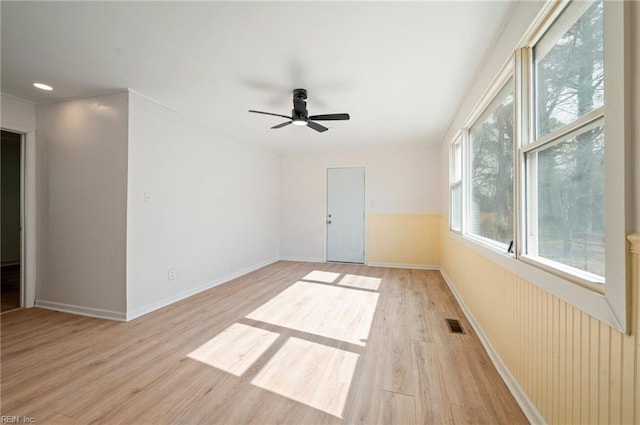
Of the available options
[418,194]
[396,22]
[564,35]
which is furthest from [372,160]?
[564,35]

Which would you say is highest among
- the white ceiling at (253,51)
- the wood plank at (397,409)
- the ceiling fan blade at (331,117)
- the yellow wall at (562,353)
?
the white ceiling at (253,51)

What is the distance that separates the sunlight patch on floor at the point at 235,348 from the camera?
196cm

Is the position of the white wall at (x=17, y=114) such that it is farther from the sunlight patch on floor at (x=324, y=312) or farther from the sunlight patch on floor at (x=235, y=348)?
the sunlight patch on floor at (x=324, y=312)

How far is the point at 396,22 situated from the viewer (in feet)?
5.78

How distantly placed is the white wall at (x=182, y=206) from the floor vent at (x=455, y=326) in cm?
322

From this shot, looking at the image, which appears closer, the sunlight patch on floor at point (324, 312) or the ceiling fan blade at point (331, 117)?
the sunlight patch on floor at point (324, 312)

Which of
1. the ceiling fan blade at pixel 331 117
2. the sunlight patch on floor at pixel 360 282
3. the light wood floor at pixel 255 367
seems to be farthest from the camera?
the sunlight patch on floor at pixel 360 282

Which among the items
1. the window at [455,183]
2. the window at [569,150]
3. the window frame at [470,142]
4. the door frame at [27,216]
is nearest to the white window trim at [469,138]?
the window frame at [470,142]

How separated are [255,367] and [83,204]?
8.95 feet

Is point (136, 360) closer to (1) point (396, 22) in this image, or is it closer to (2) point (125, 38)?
(2) point (125, 38)

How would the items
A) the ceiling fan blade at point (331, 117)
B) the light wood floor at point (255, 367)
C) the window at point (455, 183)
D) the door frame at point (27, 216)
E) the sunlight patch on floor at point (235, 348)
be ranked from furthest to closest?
the window at point (455, 183), the door frame at point (27, 216), the ceiling fan blade at point (331, 117), the sunlight patch on floor at point (235, 348), the light wood floor at point (255, 367)

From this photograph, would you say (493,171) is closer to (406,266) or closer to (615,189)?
(615,189)

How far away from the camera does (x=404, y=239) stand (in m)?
5.24

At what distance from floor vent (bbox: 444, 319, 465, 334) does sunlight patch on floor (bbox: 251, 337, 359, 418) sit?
1.08 m
